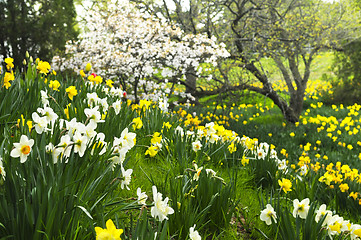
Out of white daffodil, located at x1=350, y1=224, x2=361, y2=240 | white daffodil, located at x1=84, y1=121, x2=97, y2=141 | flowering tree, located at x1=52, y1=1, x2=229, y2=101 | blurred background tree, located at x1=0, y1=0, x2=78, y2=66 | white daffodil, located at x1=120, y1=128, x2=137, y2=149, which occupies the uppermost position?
blurred background tree, located at x1=0, y1=0, x2=78, y2=66

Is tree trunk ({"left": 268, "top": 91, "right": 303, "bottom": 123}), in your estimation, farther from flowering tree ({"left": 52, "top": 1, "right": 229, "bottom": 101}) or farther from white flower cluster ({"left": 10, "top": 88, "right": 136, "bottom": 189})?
white flower cluster ({"left": 10, "top": 88, "right": 136, "bottom": 189})

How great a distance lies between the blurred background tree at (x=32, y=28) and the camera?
832 centimetres

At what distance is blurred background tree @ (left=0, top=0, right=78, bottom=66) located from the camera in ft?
27.3

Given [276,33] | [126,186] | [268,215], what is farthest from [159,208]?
[276,33]

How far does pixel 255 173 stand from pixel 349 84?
25.0 ft

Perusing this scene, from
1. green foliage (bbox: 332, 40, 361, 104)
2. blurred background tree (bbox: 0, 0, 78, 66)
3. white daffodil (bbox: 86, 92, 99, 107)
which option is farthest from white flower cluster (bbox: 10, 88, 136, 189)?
green foliage (bbox: 332, 40, 361, 104)

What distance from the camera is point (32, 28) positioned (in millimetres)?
8438

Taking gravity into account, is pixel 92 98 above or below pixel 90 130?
above

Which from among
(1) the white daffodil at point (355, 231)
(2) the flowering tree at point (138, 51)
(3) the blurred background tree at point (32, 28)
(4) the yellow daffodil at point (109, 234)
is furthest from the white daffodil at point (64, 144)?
(3) the blurred background tree at point (32, 28)

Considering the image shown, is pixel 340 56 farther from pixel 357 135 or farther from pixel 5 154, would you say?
pixel 5 154

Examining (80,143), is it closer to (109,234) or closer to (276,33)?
(109,234)

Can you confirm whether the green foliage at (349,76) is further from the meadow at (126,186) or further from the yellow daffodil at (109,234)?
the yellow daffodil at (109,234)

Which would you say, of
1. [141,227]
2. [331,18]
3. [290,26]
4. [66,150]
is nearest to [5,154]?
[66,150]

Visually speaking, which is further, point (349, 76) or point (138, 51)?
point (349, 76)
